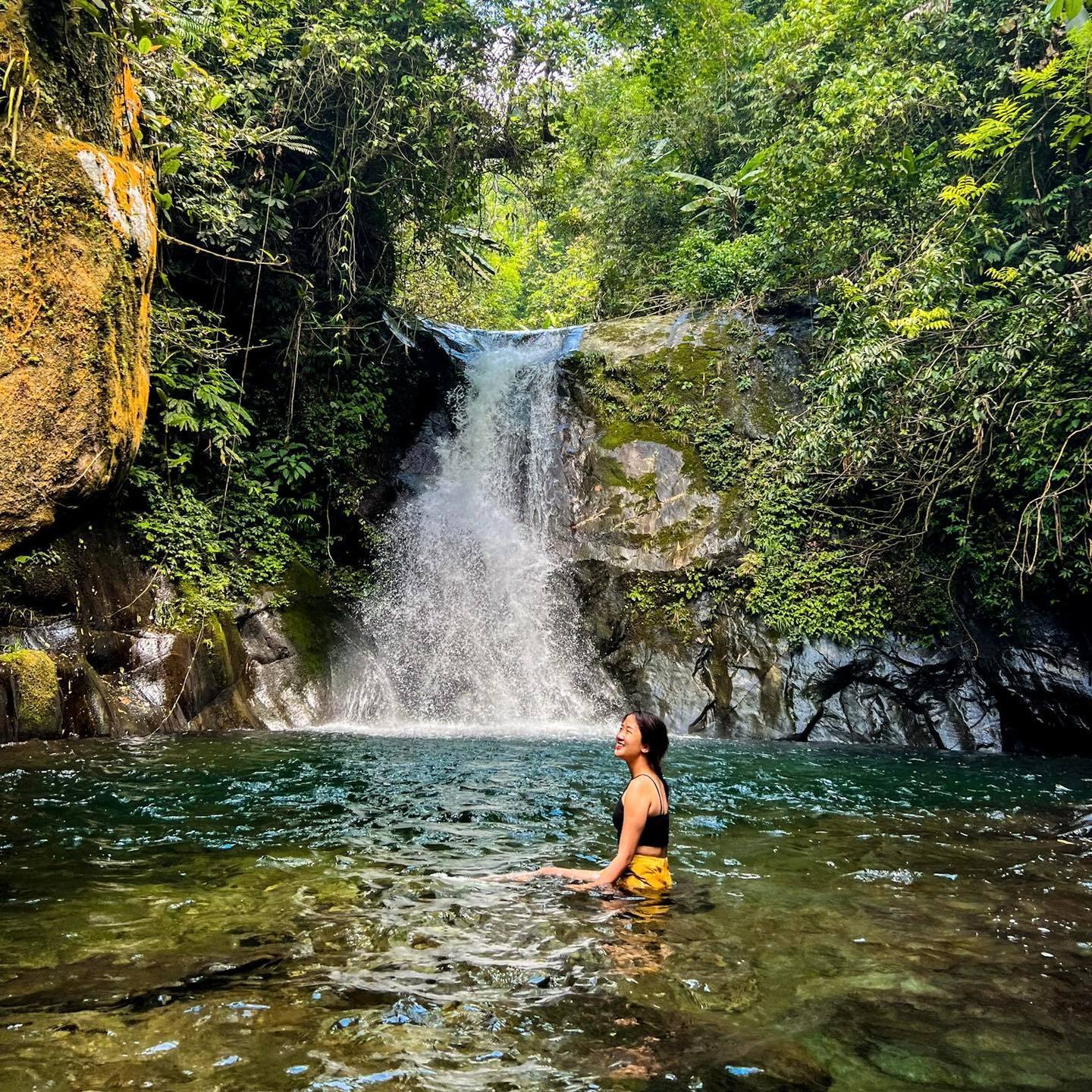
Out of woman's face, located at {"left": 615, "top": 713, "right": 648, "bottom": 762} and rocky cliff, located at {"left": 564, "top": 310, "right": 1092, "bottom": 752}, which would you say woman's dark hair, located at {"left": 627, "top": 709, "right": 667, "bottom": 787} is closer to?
woman's face, located at {"left": 615, "top": 713, "right": 648, "bottom": 762}

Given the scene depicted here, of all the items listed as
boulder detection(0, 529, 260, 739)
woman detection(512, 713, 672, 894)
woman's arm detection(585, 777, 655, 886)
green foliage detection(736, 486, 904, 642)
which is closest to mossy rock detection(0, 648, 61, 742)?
boulder detection(0, 529, 260, 739)

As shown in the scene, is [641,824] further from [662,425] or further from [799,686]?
[662,425]

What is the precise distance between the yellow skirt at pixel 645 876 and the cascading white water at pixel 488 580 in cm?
787

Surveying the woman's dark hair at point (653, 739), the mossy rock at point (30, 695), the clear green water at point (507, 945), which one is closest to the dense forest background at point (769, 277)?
the mossy rock at point (30, 695)

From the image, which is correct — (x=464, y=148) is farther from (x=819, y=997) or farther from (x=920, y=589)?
(x=819, y=997)

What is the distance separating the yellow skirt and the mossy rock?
287 inches

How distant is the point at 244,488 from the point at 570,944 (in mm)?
11056

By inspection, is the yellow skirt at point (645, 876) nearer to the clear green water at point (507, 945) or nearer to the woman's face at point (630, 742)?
the clear green water at point (507, 945)

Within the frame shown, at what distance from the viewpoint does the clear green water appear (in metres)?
2.65

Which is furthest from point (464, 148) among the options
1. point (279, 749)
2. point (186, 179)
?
point (279, 749)

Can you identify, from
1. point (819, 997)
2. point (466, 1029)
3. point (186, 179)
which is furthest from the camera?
point (186, 179)

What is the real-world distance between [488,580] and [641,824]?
9.95m

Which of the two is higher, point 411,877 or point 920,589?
point 920,589

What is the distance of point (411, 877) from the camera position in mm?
4625
